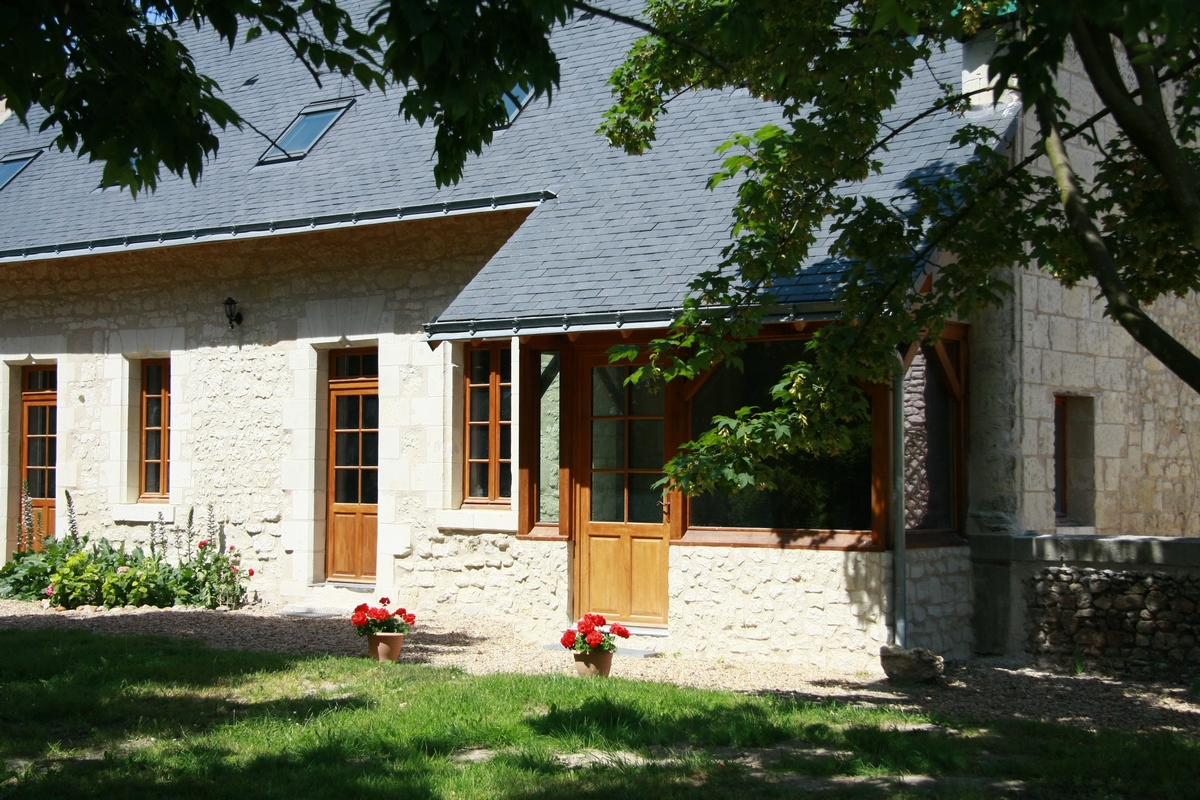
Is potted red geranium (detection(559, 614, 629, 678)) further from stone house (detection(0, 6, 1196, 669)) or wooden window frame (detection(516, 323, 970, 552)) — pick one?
wooden window frame (detection(516, 323, 970, 552))

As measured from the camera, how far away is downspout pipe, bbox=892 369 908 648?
8.25 meters

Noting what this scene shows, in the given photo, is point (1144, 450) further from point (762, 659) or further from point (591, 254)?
point (591, 254)

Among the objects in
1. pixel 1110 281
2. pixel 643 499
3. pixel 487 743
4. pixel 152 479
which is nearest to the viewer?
pixel 1110 281

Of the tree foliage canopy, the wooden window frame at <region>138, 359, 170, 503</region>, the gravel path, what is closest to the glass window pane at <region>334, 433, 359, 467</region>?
the gravel path

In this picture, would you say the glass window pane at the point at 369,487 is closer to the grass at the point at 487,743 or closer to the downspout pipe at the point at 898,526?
the grass at the point at 487,743

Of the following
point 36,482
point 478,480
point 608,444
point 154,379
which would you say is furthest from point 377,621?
point 36,482

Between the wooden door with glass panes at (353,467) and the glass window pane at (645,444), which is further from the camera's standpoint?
the wooden door with glass panes at (353,467)

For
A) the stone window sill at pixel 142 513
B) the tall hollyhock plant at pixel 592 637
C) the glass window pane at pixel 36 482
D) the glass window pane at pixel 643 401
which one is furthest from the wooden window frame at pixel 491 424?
the glass window pane at pixel 36 482

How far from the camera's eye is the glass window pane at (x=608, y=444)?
9.69 metres

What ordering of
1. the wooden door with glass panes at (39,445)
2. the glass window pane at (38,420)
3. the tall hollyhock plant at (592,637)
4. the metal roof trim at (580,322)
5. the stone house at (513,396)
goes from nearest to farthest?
1. the tall hollyhock plant at (592,637)
2. the metal roof trim at (580,322)
3. the stone house at (513,396)
4. the wooden door with glass panes at (39,445)
5. the glass window pane at (38,420)

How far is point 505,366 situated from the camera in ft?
35.4

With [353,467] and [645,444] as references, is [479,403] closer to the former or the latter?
[353,467]

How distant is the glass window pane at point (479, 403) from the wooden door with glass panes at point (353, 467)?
1.16 m

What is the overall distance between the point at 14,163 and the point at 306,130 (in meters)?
4.84
